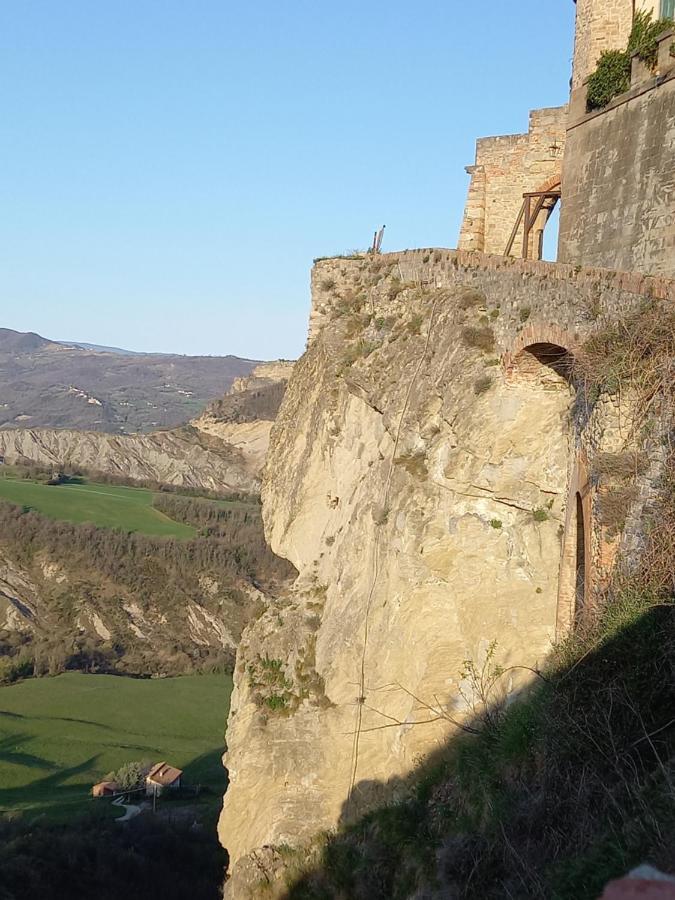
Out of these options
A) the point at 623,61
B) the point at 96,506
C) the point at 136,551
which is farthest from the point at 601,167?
the point at 96,506

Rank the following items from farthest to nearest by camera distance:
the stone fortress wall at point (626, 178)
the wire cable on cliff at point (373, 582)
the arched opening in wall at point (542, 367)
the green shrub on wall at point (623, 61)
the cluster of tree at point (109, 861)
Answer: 1. the cluster of tree at point (109, 861)
2. the wire cable on cliff at point (373, 582)
3. the green shrub on wall at point (623, 61)
4. the stone fortress wall at point (626, 178)
5. the arched opening in wall at point (542, 367)

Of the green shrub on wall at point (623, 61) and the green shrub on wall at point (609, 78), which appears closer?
the green shrub on wall at point (623, 61)

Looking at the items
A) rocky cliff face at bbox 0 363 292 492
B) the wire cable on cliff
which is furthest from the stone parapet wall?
rocky cliff face at bbox 0 363 292 492

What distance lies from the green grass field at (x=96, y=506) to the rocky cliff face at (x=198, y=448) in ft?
38.3

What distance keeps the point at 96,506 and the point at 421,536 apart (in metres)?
73.1

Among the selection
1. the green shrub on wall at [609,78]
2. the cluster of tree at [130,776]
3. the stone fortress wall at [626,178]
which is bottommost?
the cluster of tree at [130,776]

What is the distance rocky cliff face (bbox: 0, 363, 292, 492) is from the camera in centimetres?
10038

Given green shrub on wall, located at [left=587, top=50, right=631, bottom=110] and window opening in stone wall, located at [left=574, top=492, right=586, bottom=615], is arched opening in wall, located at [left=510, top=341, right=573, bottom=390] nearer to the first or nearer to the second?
window opening in stone wall, located at [left=574, top=492, right=586, bottom=615]

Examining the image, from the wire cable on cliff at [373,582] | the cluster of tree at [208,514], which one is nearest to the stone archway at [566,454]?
the wire cable on cliff at [373,582]

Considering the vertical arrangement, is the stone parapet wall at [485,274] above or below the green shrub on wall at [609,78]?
below

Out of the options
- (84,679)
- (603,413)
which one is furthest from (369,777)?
(84,679)

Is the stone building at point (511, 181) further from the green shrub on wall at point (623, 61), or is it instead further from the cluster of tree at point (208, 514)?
the cluster of tree at point (208, 514)

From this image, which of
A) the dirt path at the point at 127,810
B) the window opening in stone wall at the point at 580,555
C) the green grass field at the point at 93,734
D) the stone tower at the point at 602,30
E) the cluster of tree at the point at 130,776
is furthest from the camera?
the green grass field at the point at 93,734

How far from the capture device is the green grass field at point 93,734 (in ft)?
118
